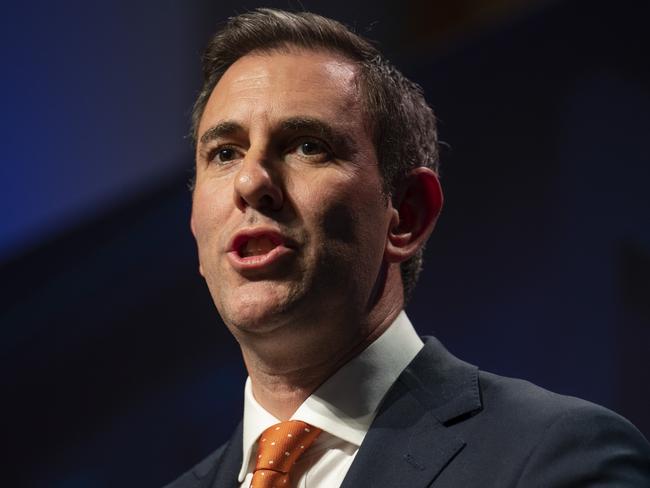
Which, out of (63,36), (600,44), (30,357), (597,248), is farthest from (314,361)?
(63,36)

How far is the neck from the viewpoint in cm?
186

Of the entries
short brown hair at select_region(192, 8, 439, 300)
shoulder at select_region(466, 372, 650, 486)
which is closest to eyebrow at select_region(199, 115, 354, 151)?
short brown hair at select_region(192, 8, 439, 300)

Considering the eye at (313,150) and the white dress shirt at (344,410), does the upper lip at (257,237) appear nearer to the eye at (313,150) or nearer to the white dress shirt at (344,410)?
the eye at (313,150)

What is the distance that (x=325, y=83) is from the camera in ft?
6.38

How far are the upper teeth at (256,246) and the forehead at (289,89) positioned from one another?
244mm

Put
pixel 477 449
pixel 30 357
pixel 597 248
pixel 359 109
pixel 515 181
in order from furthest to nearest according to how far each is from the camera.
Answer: pixel 30 357 < pixel 515 181 < pixel 597 248 < pixel 359 109 < pixel 477 449

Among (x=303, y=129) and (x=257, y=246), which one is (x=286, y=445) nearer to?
(x=257, y=246)

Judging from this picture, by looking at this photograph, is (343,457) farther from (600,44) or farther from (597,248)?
(600,44)

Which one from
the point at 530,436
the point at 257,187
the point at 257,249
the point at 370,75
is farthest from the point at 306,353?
the point at 370,75

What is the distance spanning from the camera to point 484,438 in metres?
1.71

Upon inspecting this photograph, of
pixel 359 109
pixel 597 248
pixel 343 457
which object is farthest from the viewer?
pixel 597 248

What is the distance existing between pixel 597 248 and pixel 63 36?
5.93 feet

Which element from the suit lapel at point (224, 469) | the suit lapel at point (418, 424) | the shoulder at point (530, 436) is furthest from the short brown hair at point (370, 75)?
the suit lapel at point (224, 469)

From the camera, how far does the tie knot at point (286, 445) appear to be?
1.84m
